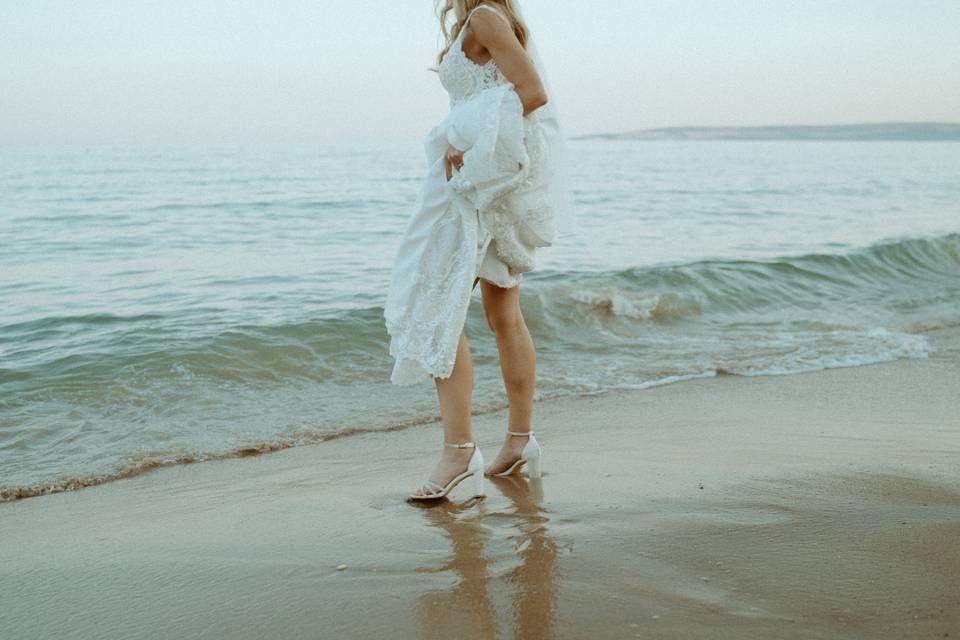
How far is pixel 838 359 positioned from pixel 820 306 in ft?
9.85

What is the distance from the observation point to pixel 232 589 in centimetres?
236

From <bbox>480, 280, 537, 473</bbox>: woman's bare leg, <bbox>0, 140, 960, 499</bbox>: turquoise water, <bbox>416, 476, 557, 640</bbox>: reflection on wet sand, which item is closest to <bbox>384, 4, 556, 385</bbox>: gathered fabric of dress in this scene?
<bbox>480, 280, 537, 473</bbox>: woman's bare leg

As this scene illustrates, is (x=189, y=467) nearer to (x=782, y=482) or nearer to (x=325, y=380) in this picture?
(x=325, y=380)

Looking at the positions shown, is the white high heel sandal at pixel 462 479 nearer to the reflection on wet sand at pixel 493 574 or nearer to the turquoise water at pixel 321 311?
the reflection on wet sand at pixel 493 574

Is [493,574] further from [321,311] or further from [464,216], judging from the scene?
[321,311]

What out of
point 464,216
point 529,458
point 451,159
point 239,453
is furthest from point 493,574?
point 239,453

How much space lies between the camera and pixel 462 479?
3193 mm

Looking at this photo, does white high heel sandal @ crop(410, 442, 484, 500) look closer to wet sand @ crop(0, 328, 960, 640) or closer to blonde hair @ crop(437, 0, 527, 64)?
wet sand @ crop(0, 328, 960, 640)

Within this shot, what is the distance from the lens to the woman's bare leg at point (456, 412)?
3.18 metres

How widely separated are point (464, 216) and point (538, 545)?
105cm

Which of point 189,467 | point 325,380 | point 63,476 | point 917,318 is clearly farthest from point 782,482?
point 917,318

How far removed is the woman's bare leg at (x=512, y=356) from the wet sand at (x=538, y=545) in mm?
140

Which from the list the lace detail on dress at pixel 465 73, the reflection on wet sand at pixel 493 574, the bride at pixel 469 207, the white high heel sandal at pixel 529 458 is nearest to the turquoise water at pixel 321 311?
the white high heel sandal at pixel 529 458

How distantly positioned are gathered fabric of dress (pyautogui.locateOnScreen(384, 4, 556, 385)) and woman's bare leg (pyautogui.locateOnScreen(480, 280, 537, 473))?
12cm
